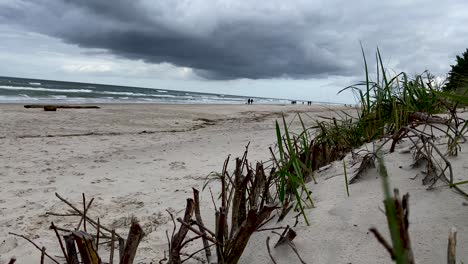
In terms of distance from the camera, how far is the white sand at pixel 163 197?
108 centimetres

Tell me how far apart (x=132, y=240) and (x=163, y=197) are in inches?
87.0

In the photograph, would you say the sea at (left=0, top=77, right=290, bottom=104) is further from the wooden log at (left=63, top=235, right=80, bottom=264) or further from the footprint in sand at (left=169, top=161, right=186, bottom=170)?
the wooden log at (left=63, top=235, right=80, bottom=264)

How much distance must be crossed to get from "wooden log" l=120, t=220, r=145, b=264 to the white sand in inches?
19.1

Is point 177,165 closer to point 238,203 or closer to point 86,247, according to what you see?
point 238,203

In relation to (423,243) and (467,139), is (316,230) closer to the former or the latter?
(423,243)

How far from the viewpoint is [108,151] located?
18.9 feet

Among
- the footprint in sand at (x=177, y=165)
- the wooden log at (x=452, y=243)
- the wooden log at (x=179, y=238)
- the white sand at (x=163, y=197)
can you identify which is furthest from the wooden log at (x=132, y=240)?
the footprint in sand at (x=177, y=165)

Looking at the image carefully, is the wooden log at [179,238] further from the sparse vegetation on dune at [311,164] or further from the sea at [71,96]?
the sea at [71,96]

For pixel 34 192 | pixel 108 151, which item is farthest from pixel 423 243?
pixel 108 151

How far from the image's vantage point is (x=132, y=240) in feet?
2.82

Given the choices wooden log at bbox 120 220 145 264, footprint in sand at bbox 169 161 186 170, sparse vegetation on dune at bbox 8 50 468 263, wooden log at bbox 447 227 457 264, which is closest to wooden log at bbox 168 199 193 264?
sparse vegetation on dune at bbox 8 50 468 263

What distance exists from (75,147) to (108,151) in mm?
810

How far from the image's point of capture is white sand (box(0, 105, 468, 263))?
3.53ft

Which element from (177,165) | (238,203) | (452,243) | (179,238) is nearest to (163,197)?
(177,165)
